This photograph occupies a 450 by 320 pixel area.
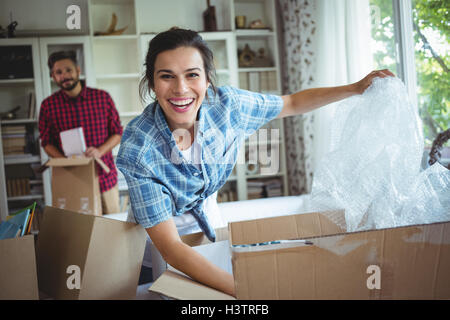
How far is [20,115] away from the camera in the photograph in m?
3.60

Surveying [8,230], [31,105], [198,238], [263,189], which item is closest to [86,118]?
[31,105]

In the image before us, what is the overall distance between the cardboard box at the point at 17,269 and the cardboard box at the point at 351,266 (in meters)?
0.38

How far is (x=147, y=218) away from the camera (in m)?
0.95

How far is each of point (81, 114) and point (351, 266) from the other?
2519 millimetres

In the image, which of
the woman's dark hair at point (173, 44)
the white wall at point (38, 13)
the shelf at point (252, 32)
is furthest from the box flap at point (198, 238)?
the white wall at point (38, 13)

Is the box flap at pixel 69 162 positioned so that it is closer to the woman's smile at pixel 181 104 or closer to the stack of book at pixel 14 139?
the woman's smile at pixel 181 104

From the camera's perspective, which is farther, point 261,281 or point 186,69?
point 186,69

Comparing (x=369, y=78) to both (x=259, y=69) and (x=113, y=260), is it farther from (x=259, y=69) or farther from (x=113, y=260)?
(x=259, y=69)

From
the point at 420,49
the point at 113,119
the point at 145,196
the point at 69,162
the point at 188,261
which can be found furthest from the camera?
the point at 113,119
